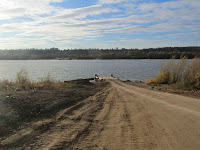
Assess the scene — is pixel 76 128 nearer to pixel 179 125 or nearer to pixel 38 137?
pixel 38 137

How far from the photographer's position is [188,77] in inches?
581

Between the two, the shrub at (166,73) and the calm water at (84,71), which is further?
the calm water at (84,71)

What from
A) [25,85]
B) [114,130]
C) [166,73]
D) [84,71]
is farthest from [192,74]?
[84,71]

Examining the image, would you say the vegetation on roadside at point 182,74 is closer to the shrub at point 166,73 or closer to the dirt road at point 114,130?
the shrub at point 166,73

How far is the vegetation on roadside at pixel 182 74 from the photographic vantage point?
47.2ft

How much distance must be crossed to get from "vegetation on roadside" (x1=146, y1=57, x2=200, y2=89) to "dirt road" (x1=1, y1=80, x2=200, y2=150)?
703 cm

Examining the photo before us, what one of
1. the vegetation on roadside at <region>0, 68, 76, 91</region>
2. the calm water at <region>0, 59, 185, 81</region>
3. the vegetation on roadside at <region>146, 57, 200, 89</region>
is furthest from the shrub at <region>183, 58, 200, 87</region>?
the vegetation on roadside at <region>0, 68, 76, 91</region>

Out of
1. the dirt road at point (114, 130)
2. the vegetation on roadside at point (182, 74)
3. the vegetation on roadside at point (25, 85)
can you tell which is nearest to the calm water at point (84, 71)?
the vegetation on roadside at point (182, 74)

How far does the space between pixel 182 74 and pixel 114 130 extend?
12.7 m

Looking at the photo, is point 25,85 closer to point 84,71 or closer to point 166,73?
point 166,73

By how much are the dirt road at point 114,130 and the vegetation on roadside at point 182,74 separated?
7.03 meters

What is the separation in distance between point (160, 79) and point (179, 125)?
1340cm

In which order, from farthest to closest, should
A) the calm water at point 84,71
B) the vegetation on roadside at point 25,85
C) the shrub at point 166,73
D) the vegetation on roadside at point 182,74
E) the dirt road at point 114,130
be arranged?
the calm water at point 84,71
the shrub at point 166,73
the vegetation on roadside at point 182,74
the vegetation on roadside at point 25,85
the dirt road at point 114,130

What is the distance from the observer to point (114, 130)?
18.1 feet
